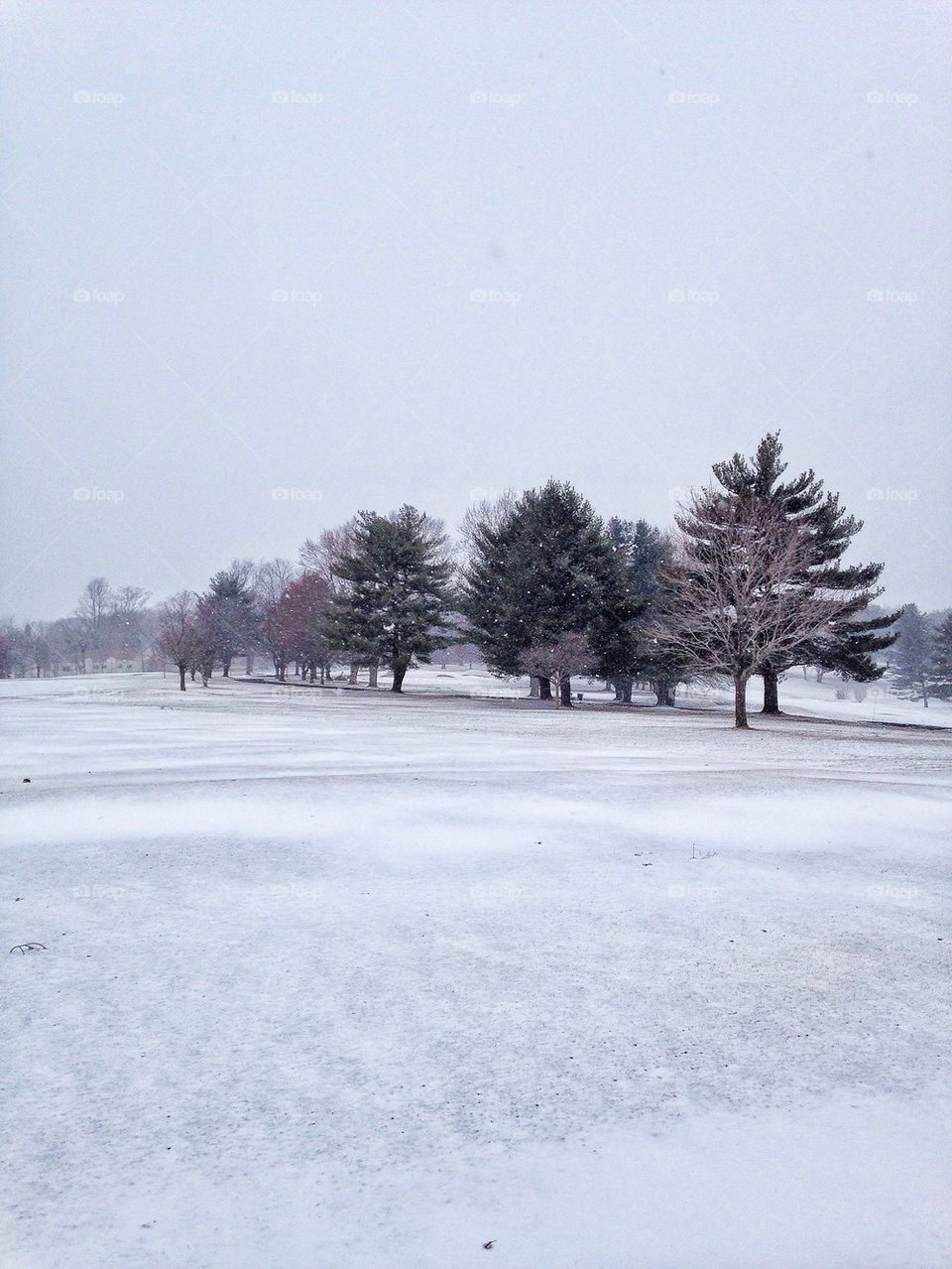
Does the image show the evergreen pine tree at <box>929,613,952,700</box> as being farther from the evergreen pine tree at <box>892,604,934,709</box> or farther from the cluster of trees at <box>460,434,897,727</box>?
the cluster of trees at <box>460,434,897,727</box>

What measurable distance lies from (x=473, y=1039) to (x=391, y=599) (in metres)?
41.7

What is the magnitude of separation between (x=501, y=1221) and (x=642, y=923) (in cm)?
293

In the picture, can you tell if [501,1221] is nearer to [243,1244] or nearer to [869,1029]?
[243,1244]

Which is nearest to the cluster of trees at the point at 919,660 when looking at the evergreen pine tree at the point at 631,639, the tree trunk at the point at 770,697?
the evergreen pine tree at the point at 631,639

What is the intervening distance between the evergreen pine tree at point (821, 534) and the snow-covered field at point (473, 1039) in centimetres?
2592

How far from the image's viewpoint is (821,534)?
33.1 metres

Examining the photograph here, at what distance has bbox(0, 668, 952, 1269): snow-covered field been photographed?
259 cm

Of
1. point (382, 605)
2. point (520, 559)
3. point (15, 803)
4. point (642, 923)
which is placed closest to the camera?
point (642, 923)

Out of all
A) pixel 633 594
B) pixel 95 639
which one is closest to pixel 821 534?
pixel 633 594

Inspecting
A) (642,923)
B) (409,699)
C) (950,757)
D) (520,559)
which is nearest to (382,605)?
(409,699)

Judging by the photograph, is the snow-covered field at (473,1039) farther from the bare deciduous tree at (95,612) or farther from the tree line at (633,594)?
the bare deciduous tree at (95,612)

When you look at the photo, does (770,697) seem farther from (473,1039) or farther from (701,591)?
(473,1039)

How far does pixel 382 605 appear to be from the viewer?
45.0 metres

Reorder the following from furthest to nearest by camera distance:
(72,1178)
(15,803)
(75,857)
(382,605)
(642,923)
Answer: (382,605) < (15,803) < (75,857) < (642,923) < (72,1178)
